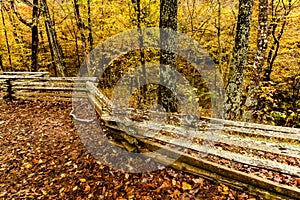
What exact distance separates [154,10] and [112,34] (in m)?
3.35

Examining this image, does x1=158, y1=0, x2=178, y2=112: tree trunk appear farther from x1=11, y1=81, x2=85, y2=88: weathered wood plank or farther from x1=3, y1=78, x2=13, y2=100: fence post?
x1=3, y1=78, x2=13, y2=100: fence post

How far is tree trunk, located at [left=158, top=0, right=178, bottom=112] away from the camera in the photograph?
18.2 ft

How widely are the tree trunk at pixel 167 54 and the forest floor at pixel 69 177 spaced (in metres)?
2.80

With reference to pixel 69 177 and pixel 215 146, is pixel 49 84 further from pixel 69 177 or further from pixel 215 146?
pixel 215 146

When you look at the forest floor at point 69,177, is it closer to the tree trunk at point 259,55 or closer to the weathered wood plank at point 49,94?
the weathered wood plank at point 49,94

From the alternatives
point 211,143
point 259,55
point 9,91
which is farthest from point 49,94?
point 259,55

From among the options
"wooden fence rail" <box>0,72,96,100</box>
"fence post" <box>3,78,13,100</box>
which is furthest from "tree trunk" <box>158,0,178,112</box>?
"fence post" <box>3,78,13,100</box>

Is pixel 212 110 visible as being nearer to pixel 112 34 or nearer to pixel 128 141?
pixel 112 34

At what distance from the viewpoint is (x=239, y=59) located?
6.41 metres

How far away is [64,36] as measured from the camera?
16.5m

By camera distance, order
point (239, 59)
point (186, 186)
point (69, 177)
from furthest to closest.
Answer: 1. point (239, 59)
2. point (69, 177)
3. point (186, 186)

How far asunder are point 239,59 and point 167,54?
2325 millimetres

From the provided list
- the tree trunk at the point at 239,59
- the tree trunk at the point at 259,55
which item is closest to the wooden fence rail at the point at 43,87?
the tree trunk at the point at 239,59

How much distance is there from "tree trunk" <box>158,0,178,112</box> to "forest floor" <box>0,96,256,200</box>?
2803 millimetres
